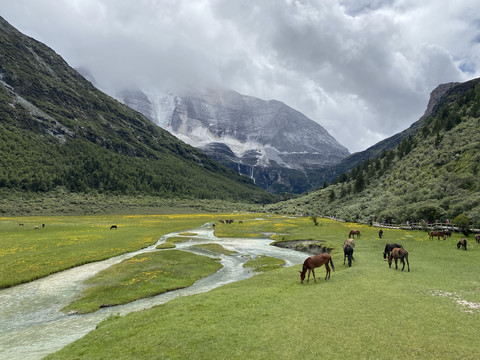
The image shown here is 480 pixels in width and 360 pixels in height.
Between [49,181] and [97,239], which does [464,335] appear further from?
[49,181]

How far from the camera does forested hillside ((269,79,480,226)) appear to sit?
6406cm

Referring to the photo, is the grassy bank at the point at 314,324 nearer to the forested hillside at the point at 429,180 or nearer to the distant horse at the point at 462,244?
the distant horse at the point at 462,244

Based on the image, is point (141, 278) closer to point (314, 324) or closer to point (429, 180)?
point (314, 324)

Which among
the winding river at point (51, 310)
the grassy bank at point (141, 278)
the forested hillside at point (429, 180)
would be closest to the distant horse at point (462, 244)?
the forested hillside at point (429, 180)

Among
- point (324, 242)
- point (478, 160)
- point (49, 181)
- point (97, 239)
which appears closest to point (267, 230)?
point (324, 242)

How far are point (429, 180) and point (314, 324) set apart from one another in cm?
9196

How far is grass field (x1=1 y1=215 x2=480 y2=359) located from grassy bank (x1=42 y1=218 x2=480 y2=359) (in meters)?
0.05

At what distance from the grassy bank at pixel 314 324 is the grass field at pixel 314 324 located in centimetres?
5

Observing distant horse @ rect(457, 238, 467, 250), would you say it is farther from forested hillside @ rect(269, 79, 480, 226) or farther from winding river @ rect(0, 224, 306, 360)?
→ winding river @ rect(0, 224, 306, 360)

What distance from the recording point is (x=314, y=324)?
13859mm

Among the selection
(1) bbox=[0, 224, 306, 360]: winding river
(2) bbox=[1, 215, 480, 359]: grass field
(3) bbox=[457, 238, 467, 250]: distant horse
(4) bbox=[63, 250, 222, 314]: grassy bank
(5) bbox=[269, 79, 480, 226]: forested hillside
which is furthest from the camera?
(5) bbox=[269, 79, 480, 226]: forested hillside

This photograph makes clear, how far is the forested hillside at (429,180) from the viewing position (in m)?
64.1

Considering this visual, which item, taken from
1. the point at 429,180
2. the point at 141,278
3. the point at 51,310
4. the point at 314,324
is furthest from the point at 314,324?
the point at 429,180

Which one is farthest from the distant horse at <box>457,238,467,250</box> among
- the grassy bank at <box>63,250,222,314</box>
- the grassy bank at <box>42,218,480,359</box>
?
the grassy bank at <box>63,250,222,314</box>
